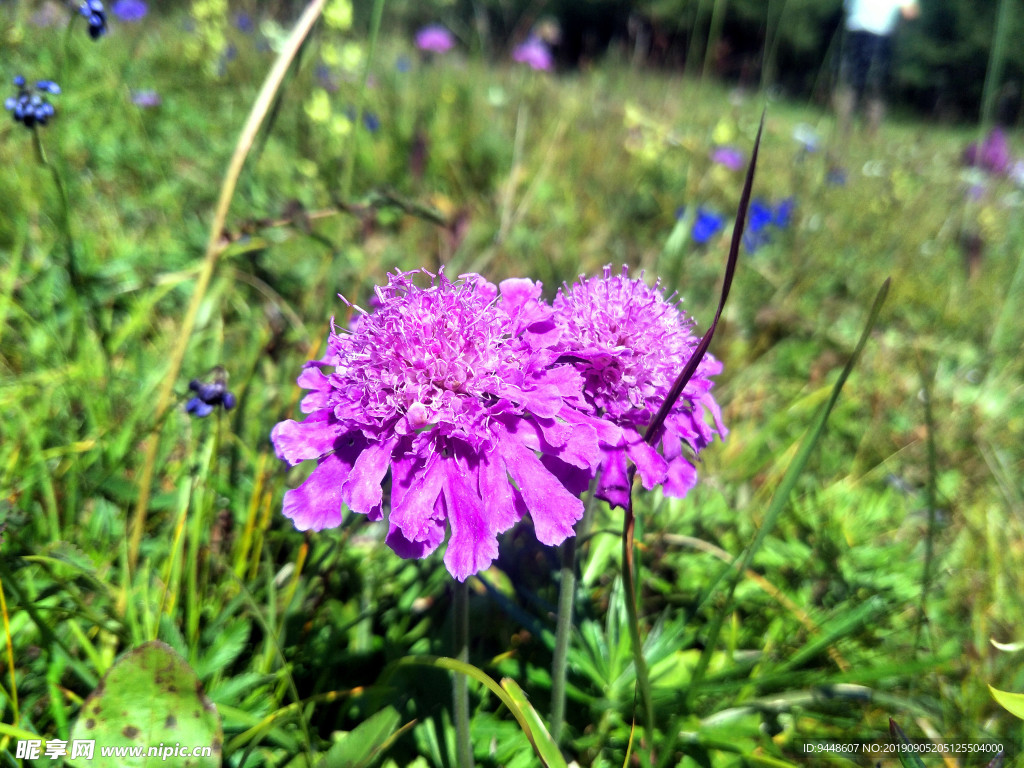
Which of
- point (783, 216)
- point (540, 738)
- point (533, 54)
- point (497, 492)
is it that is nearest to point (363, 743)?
point (540, 738)

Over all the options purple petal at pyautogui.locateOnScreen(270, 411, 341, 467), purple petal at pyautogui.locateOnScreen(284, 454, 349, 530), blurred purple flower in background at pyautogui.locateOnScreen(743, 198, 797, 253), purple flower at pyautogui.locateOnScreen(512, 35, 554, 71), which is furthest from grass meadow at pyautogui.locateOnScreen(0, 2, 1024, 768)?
purple flower at pyautogui.locateOnScreen(512, 35, 554, 71)

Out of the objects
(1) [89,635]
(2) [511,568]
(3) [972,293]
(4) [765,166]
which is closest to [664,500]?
(2) [511,568]

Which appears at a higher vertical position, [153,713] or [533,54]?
[533,54]

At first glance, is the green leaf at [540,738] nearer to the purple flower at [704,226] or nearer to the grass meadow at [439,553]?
the grass meadow at [439,553]

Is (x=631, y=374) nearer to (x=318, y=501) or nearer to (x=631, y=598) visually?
(x=631, y=598)

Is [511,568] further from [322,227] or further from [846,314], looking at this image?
[846,314]

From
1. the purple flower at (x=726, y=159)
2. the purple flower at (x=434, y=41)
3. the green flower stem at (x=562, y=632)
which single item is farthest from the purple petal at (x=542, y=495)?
the purple flower at (x=434, y=41)

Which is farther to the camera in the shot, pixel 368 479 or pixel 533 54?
pixel 533 54
